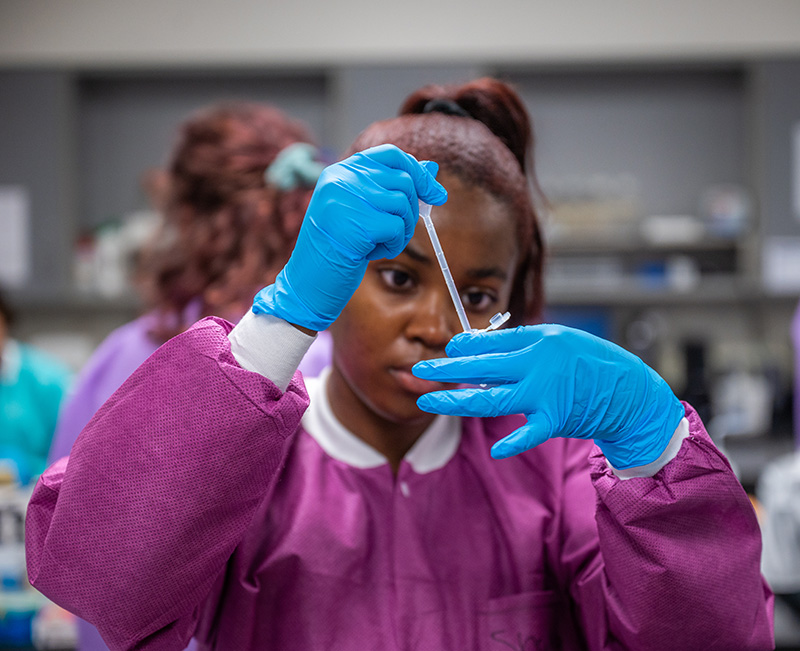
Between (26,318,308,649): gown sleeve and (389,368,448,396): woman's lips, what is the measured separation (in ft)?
0.65

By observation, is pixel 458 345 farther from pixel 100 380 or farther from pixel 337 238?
pixel 100 380

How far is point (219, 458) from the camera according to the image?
633 millimetres

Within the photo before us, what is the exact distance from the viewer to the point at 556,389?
687 millimetres

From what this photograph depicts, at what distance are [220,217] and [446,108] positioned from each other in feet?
2.95

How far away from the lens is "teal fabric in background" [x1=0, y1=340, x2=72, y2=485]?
2514 mm

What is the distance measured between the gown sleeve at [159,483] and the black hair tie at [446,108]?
1.41 ft

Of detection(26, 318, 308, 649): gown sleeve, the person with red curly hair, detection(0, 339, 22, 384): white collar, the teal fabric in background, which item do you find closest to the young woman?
detection(26, 318, 308, 649): gown sleeve

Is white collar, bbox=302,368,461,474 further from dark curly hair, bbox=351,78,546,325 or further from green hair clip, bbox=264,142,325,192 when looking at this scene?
green hair clip, bbox=264,142,325,192

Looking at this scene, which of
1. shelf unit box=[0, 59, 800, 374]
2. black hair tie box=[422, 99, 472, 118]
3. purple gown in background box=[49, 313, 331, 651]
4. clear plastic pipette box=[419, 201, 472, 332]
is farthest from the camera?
shelf unit box=[0, 59, 800, 374]

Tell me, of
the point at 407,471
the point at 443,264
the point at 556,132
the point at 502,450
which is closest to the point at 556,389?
the point at 502,450

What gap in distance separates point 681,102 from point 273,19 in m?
2.17

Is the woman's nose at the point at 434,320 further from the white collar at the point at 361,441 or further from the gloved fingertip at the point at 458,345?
the white collar at the point at 361,441

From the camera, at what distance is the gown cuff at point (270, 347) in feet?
2.16

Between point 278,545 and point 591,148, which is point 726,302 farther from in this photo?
point 278,545
